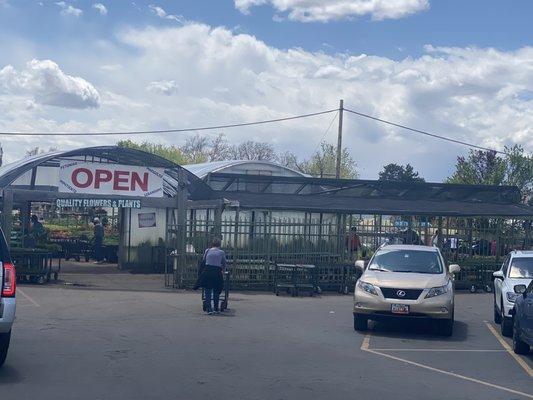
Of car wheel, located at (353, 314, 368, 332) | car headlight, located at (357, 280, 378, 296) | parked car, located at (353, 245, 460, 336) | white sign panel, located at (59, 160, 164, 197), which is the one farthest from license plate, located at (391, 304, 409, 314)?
white sign panel, located at (59, 160, 164, 197)

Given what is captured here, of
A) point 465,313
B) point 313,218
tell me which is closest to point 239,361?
point 465,313

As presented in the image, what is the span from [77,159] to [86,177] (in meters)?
0.65

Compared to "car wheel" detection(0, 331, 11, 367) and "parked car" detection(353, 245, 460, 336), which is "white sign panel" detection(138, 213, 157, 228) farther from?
"car wheel" detection(0, 331, 11, 367)

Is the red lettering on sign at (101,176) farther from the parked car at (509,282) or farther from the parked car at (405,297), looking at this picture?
the parked car at (509,282)

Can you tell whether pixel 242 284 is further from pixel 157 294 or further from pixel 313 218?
pixel 313 218

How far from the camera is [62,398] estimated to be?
930 centimetres

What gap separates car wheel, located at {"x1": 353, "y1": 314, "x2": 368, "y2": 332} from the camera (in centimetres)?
1639

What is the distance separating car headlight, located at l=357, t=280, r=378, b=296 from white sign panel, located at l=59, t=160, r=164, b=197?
1108 cm

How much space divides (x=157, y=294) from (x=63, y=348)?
1000 centimetres

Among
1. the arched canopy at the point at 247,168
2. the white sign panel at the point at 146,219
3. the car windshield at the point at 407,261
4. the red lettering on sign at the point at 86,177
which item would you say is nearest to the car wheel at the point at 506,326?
the car windshield at the point at 407,261

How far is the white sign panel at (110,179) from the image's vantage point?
25.0 metres

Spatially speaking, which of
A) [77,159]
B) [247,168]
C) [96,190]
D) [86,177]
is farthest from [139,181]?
[247,168]

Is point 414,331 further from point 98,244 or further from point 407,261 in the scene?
point 98,244

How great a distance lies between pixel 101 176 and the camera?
25438 millimetres
